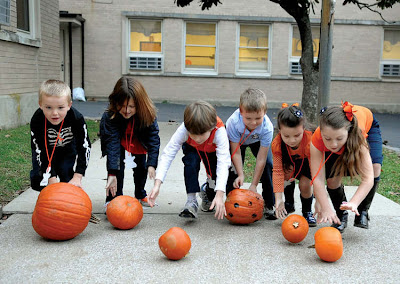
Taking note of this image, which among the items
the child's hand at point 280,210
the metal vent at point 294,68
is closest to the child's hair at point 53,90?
the child's hand at point 280,210

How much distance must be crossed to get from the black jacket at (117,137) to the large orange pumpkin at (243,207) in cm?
81

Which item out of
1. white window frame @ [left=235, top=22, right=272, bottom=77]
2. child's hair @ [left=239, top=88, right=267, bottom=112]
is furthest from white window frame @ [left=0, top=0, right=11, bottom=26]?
white window frame @ [left=235, top=22, right=272, bottom=77]

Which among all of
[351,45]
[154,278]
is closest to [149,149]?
[154,278]

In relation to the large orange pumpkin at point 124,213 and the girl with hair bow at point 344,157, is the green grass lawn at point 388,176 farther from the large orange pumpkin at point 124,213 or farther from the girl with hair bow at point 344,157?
the large orange pumpkin at point 124,213

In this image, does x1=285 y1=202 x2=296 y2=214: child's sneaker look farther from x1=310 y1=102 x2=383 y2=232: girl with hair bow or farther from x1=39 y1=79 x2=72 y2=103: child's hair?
x1=39 y1=79 x2=72 y2=103: child's hair

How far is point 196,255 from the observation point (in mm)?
3256

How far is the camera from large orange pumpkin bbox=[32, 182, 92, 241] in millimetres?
3355

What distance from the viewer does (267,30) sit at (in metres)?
18.3

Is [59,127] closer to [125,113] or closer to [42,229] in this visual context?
[125,113]

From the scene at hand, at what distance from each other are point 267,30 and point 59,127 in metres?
15.6

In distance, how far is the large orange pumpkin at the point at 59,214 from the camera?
336 cm

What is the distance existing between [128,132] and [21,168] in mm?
2359

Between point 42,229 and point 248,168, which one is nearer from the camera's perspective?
point 42,229

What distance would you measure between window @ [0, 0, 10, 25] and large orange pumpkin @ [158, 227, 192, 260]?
7.18 metres
